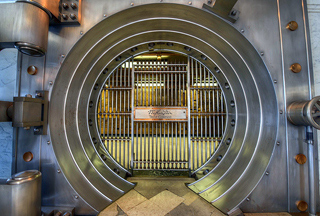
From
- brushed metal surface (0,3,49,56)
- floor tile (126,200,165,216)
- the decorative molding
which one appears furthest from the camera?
the decorative molding

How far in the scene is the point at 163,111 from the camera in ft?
7.47

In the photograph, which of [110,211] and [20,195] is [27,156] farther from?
[110,211]

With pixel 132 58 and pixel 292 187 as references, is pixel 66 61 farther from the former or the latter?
pixel 292 187

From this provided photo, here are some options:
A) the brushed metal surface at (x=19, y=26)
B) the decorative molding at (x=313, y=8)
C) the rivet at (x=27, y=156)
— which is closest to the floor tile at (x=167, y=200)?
the rivet at (x=27, y=156)

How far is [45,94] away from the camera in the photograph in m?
1.71

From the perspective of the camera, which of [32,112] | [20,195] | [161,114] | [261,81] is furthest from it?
[161,114]

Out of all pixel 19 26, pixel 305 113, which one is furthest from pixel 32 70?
pixel 305 113

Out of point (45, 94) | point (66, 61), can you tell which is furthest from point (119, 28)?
point (45, 94)

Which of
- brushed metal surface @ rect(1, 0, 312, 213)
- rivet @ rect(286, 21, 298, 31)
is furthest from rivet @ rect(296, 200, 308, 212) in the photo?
rivet @ rect(286, 21, 298, 31)

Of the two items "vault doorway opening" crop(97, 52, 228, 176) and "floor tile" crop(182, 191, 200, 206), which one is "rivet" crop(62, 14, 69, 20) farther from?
"floor tile" crop(182, 191, 200, 206)

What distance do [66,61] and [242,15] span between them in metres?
2.17

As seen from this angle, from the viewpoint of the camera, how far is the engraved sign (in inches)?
89.6

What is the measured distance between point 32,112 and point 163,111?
5.19 ft

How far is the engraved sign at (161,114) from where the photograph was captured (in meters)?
2.28
